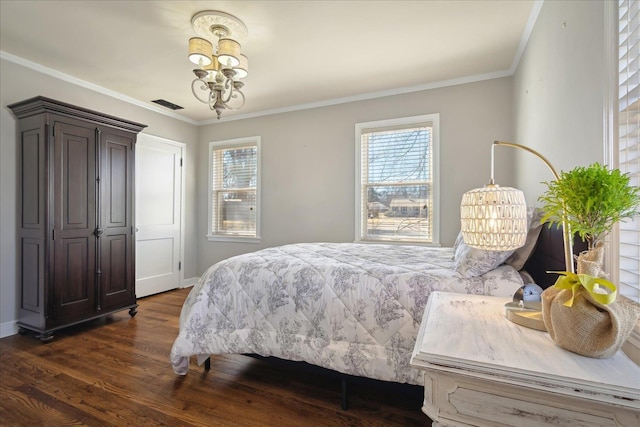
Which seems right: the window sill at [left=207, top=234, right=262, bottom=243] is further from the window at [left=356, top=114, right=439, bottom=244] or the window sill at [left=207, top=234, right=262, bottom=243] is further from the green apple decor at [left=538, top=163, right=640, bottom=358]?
the green apple decor at [left=538, top=163, right=640, bottom=358]

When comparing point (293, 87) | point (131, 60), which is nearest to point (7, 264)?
point (131, 60)

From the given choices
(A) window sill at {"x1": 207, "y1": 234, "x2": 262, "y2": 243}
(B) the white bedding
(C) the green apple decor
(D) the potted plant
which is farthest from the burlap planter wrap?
(A) window sill at {"x1": 207, "y1": 234, "x2": 262, "y2": 243}

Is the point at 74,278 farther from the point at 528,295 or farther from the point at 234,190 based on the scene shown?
the point at 528,295

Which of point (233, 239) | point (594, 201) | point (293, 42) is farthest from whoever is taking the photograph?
point (233, 239)

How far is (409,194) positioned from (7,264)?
13.4 ft

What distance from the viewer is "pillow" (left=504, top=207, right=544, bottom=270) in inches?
65.2

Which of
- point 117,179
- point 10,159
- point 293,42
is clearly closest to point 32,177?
point 10,159

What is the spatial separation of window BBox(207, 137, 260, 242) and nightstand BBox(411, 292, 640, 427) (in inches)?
151

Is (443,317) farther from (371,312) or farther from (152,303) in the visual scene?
(152,303)

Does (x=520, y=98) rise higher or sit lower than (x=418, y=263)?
higher

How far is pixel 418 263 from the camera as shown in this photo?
2000 mm

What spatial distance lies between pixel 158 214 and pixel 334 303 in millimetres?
3482

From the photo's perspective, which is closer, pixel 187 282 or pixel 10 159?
pixel 10 159

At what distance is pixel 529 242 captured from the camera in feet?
5.48
